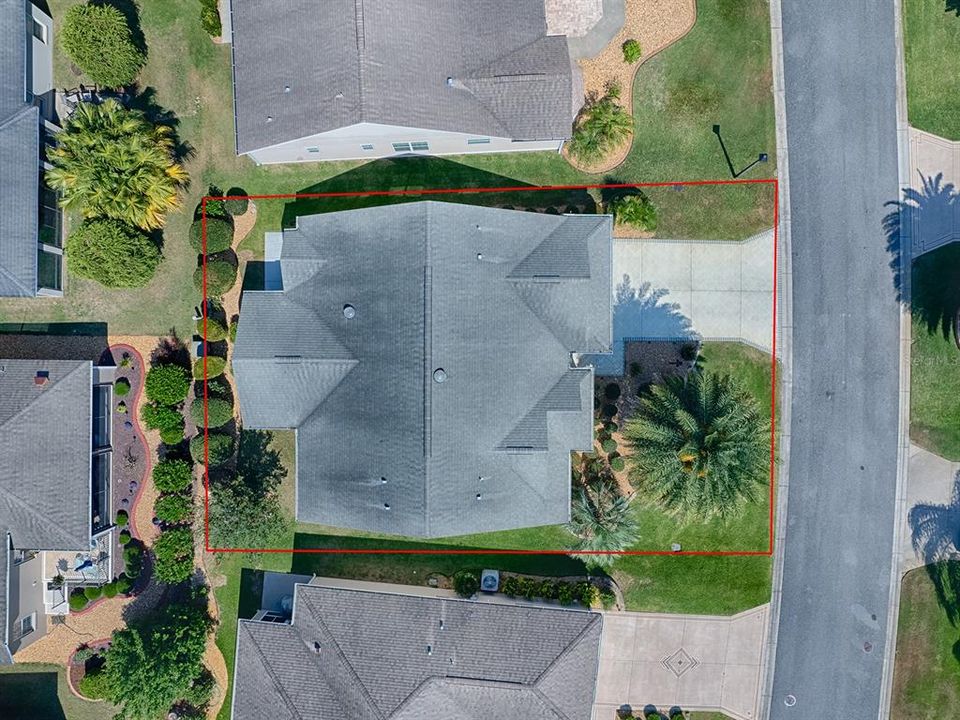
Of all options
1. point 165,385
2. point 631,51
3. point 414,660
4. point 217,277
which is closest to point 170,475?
point 165,385

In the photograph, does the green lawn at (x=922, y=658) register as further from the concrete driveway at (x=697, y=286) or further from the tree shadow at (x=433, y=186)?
the tree shadow at (x=433, y=186)

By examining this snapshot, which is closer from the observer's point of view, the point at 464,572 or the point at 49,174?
the point at 49,174

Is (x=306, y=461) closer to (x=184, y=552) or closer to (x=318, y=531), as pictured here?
(x=318, y=531)

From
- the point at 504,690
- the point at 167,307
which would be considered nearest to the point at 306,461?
the point at 167,307

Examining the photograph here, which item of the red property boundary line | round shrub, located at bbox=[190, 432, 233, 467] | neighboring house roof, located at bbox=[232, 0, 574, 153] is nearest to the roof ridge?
the red property boundary line

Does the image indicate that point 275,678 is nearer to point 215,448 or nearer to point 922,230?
point 215,448

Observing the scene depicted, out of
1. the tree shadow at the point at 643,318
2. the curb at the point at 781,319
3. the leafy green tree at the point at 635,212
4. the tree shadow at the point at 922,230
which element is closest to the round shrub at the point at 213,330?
the tree shadow at the point at 643,318

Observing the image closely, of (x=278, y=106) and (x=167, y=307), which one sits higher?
(x=278, y=106)
